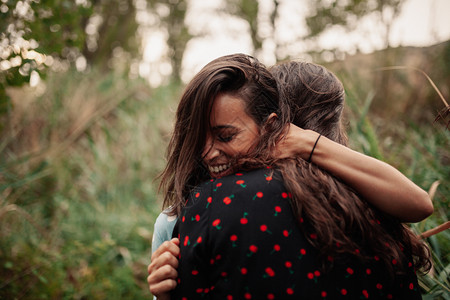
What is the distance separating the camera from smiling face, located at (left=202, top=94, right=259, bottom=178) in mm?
1310

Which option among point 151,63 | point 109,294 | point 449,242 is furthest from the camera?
point 151,63

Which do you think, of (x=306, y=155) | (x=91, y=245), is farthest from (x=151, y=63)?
(x=306, y=155)

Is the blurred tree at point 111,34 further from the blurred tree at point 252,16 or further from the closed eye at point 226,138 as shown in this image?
the closed eye at point 226,138

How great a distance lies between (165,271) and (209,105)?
2.12 ft

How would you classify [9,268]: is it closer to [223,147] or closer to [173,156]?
[173,156]

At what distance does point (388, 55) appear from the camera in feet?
15.4

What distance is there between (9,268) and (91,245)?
29.1 inches

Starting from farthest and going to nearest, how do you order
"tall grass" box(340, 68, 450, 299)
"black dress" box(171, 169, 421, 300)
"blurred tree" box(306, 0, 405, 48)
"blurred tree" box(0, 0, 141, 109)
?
"blurred tree" box(306, 0, 405, 48) < "blurred tree" box(0, 0, 141, 109) < "tall grass" box(340, 68, 450, 299) < "black dress" box(171, 169, 421, 300)

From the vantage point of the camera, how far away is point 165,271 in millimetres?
1069

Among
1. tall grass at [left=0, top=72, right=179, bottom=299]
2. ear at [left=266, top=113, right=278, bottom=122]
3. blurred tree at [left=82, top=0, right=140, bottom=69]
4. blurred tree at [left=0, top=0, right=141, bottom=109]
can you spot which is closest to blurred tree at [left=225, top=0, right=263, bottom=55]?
blurred tree at [left=82, top=0, right=140, bottom=69]

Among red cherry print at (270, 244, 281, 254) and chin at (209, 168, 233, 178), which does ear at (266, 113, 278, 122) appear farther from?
red cherry print at (270, 244, 281, 254)

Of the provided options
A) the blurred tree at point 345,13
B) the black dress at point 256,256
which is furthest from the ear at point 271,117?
the blurred tree at point 345,13

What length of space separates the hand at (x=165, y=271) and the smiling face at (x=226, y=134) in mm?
363

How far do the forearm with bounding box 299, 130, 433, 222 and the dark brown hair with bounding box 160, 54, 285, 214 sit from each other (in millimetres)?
283
